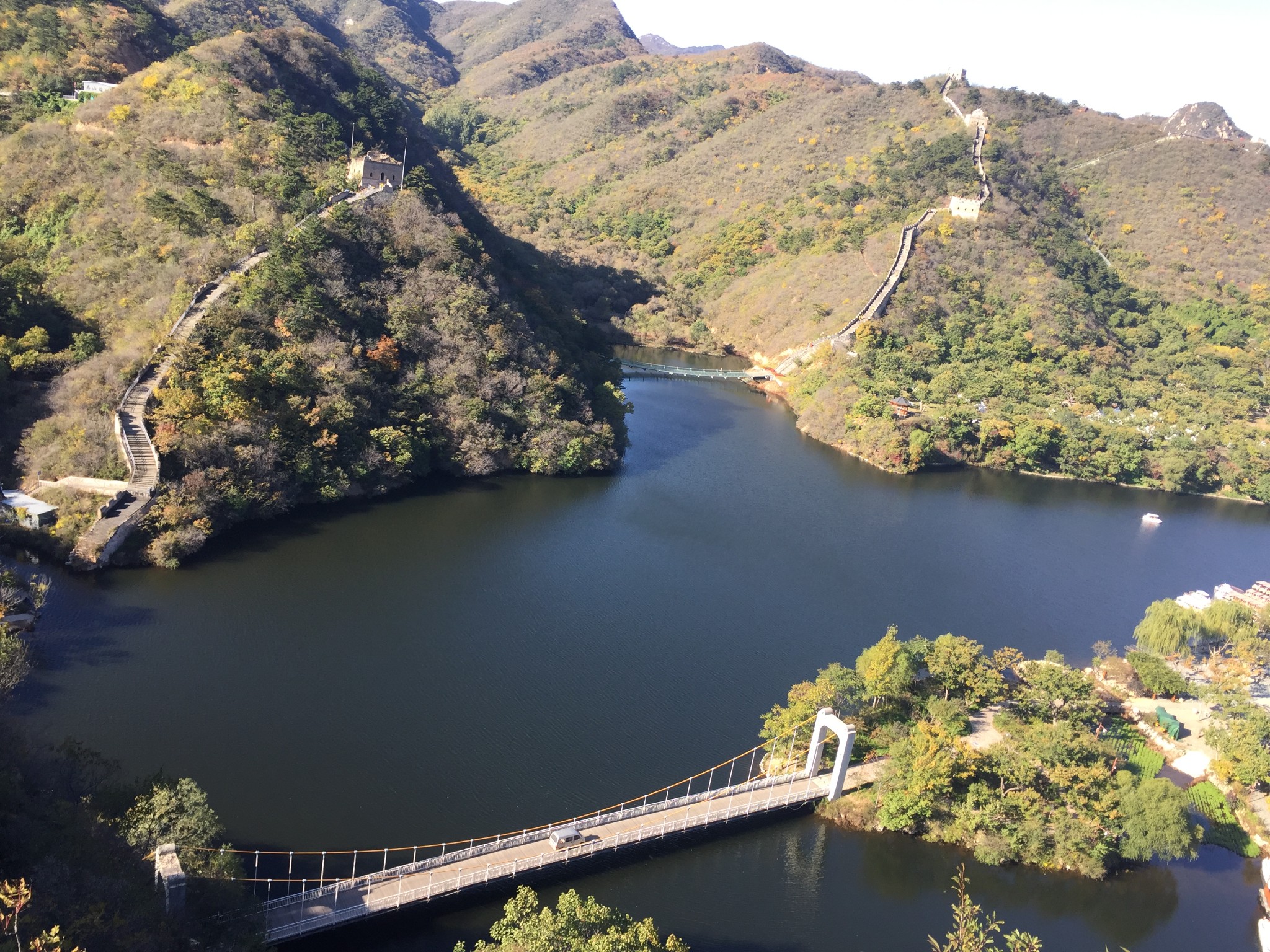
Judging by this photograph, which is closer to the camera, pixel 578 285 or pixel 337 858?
pixel 337 858

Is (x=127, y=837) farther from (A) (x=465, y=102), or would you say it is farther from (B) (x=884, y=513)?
(A) (x=465, y=102)

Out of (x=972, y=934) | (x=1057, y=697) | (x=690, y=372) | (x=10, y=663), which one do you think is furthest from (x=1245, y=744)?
(x=690, y=372)

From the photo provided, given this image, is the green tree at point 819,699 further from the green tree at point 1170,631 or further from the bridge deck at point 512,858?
the green tree at point 1170,631

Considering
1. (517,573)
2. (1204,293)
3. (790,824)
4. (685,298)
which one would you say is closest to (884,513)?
(517,573)

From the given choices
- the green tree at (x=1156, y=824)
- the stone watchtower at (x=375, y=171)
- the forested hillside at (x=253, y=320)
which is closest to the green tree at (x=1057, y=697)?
the green tree at (x=1156, y=824)

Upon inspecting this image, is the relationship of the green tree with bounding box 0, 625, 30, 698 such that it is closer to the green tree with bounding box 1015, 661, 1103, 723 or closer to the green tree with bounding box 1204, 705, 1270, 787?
the green tree with bounding box 1015, 661, 1103, 723

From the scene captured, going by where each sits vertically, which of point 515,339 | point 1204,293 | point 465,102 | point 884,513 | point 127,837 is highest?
point 465,102
